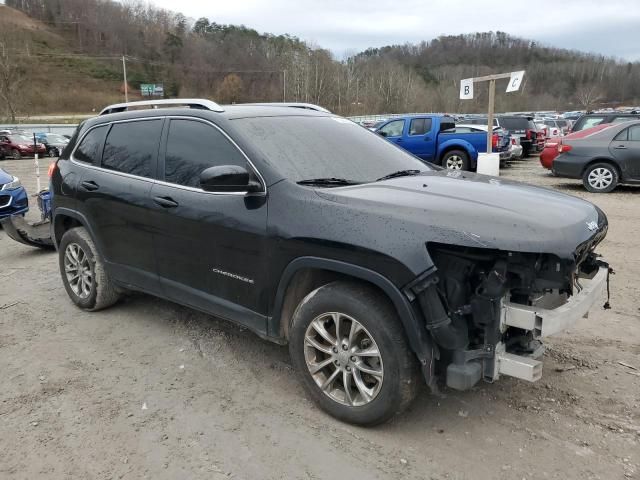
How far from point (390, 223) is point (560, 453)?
4.93 feet

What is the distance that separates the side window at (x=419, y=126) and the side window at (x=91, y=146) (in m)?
12.1

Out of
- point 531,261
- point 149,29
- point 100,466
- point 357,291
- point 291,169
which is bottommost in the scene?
point 100,466

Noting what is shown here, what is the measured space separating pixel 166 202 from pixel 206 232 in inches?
19.6

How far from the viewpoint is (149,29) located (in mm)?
126438

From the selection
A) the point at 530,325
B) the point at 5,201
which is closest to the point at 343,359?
the point at 530,325

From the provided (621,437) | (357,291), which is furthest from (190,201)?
(621,437)

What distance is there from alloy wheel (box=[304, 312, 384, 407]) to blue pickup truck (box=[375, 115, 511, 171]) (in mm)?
12373

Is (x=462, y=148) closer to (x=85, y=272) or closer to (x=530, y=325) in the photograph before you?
(x=85, y=272)

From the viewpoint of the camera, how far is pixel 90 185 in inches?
181

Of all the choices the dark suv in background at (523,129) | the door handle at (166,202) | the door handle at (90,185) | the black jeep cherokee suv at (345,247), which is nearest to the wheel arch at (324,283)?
the black jeep cherokee suv at (345,247)

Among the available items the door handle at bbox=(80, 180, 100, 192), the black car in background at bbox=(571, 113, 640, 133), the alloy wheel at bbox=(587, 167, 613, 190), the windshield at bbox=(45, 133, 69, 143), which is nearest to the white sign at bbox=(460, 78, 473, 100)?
the alloy wheel at bbox=(587, 167, 613, 190)

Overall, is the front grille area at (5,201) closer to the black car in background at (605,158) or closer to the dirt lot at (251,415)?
the dirt lot at (251,415)

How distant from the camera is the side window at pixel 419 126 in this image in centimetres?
1566

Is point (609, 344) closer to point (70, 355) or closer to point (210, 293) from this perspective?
point (210, 293)
